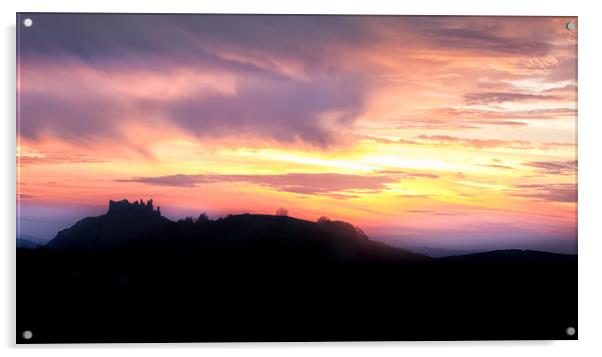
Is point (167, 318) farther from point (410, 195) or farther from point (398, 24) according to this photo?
point (398, 24)

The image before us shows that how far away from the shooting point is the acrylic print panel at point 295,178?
4164 mm

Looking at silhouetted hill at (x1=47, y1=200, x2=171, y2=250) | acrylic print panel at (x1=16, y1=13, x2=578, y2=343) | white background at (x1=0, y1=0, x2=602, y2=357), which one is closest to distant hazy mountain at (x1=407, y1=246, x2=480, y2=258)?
acrylic print panel at (x1=16, y1=13, x2=578, y2=343)

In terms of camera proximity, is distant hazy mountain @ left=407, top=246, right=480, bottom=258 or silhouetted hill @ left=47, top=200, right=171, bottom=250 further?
distant hazy mountain @ left=407, top=246, right=480, bottom=258

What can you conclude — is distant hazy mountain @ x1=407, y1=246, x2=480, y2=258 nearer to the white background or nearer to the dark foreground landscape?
the dark foreground landscape

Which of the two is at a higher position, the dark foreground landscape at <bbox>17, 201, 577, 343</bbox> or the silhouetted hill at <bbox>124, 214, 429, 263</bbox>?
the silhouetted hill at <bbox>124, 214, 429, 263</bbox>

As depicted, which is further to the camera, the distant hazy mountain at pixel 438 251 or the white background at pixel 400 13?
the distant hazy mountain at pixel 438 251

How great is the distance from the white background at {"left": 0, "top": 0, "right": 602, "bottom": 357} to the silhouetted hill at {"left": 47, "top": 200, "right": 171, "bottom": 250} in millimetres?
274

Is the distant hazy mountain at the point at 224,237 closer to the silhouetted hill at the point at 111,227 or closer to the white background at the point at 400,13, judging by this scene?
the silhouetted hill at the point at 111,227

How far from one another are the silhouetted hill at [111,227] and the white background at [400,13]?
274mm

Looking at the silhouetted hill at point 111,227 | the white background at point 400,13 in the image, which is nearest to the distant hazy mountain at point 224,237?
the silhouetted hill at point 111,227

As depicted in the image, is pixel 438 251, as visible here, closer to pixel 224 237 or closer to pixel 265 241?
pixel 265 241

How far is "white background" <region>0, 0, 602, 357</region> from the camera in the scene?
4.15m

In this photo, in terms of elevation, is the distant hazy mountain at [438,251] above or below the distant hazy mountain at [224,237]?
below
